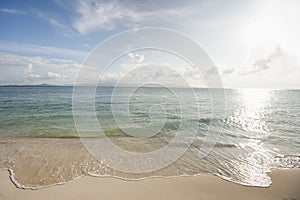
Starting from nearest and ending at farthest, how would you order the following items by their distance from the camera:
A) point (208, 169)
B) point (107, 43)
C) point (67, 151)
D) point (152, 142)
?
point (107, 43) → point (208, 169) → point (67, 151) → point (152, 142)

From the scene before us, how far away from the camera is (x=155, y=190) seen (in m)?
5.73

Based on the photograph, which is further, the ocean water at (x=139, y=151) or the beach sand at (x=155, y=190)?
the ocean water at (x=139, y=151)

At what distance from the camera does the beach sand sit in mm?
5387

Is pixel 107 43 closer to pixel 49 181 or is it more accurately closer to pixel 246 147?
pixel 49 181

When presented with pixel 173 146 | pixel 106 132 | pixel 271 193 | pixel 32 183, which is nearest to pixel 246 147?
pixel 173 146

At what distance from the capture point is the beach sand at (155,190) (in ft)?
17.7

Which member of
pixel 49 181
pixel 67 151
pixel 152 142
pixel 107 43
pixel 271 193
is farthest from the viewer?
pixel 152 142

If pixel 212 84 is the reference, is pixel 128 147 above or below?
below

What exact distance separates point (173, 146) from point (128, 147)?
8.32 feet

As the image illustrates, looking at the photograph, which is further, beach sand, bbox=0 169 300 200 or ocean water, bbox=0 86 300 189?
ocean water, bbox=0 86 300 189

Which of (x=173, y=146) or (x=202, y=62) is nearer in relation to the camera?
(x=202, y=62)

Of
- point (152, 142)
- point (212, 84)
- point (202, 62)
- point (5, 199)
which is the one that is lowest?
point (5, 199)

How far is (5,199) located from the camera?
5.20 m

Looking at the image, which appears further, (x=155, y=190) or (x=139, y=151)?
(x=139, y=151)
